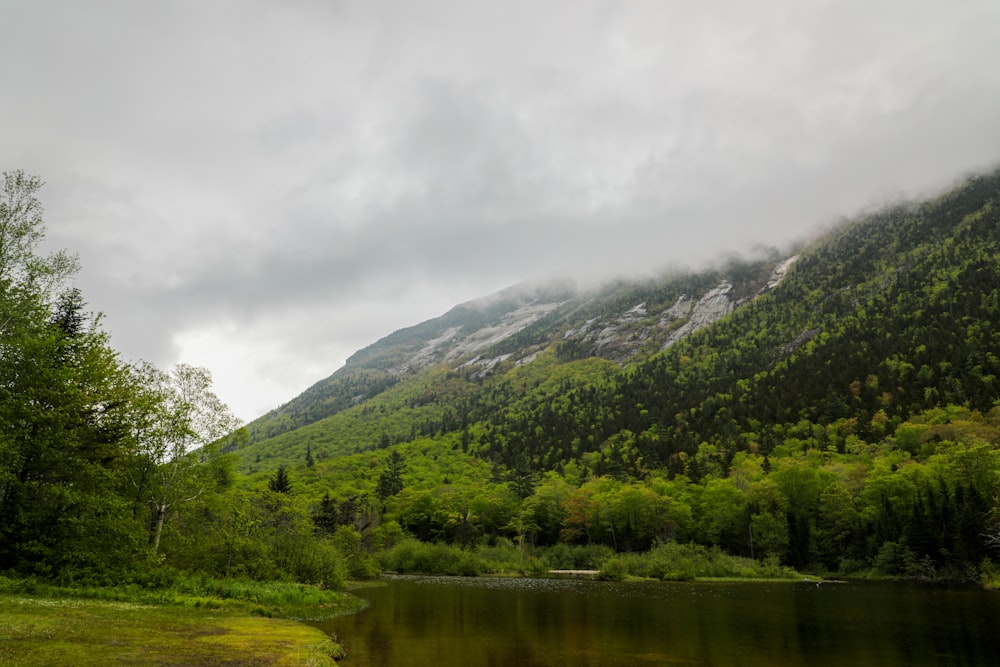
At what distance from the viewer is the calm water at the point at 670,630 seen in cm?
2508

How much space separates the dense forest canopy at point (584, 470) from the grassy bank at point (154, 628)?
354 centimetres

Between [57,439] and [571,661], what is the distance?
1211 inches

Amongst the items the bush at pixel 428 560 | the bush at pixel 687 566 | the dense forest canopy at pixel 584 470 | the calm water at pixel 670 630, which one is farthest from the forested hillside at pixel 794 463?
the calm water at pixel 670 630

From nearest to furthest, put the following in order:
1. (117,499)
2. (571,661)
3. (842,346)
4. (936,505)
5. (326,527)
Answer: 1. (571,661)
2. (117,499)
3. (936,505)
4. (326,527)
5. (842,346)

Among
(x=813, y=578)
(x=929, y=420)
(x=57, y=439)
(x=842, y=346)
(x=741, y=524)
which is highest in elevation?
(x=842, y=346)

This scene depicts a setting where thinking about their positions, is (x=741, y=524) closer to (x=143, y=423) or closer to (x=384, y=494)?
(x=384, y=494)

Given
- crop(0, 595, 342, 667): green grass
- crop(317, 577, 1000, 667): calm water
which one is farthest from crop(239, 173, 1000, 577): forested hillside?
crop(0, 595, 342, 667): green grass

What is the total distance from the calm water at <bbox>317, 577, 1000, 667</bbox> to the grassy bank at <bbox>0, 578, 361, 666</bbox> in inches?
127

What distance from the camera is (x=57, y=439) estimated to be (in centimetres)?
3234

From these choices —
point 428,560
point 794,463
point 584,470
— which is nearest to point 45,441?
point 428,560

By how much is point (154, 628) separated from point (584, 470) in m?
138

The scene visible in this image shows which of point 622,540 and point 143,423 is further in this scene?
point 622,540

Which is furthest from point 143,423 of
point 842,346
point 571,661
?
point 842,346

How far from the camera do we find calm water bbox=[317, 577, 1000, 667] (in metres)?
25.1
